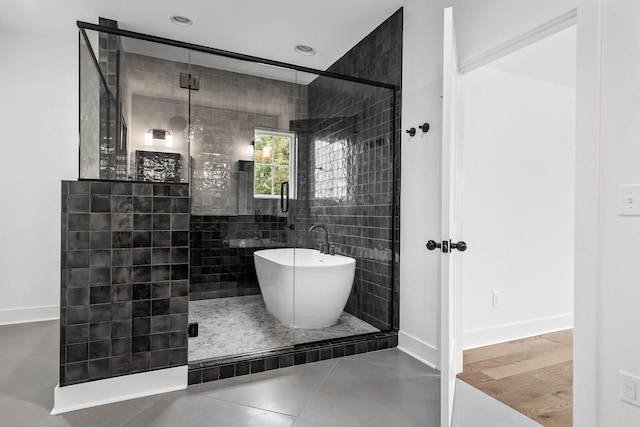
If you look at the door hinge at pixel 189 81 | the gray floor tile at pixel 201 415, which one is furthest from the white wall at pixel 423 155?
the door hinge at pixel 189 81

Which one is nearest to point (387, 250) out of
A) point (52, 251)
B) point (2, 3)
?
point (52, 251)

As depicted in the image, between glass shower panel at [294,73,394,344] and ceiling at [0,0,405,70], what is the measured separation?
0.67 m

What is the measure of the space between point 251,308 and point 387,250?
1.21m

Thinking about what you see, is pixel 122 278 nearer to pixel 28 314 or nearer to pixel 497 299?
pixel 28 314

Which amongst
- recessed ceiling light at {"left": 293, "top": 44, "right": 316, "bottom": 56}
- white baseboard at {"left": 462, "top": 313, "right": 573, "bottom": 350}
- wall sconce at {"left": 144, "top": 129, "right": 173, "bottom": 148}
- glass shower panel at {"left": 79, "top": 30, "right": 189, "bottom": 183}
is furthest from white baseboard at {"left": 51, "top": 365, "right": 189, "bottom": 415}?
recessed ceiling light at {"left": 293, "top": 44, "right": 316, "bottom": 56}

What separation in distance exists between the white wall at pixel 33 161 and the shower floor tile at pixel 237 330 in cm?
226

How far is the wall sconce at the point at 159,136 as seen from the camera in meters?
2.23

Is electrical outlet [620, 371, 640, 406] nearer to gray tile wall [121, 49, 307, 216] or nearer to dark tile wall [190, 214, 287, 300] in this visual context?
dark tile wall [190, 214, 287, 300]

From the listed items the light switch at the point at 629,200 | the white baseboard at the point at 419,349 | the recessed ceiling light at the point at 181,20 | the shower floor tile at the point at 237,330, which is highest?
the recessed ceiling light at the point at 181,20

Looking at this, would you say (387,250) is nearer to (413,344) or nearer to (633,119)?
(413,344)

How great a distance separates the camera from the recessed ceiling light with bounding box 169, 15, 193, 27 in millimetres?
3136

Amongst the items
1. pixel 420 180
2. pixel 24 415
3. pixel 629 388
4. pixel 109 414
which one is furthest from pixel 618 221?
pixel 24 415

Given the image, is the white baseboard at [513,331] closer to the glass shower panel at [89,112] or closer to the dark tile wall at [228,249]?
the dark tile wall at [228,249]

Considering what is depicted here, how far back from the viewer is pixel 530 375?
2.36 m
